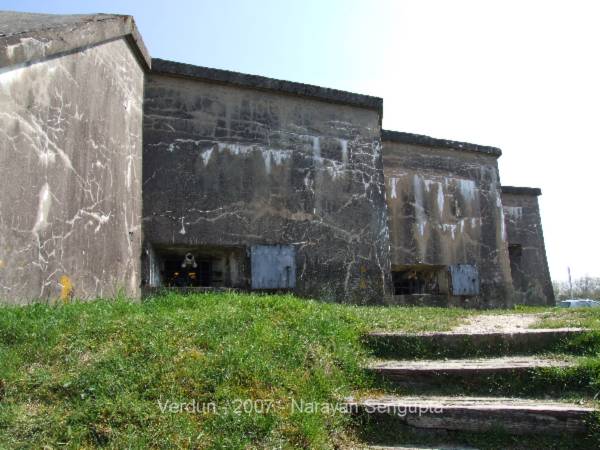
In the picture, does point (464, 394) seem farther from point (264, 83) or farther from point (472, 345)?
point (264, 83)

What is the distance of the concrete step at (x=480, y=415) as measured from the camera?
10.4 feet

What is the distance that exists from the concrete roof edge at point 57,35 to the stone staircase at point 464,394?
3913 millimetres

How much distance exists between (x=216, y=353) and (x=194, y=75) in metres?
5.29

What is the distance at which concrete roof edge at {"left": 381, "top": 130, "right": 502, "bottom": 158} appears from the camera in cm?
995

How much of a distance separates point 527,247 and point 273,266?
363 inches

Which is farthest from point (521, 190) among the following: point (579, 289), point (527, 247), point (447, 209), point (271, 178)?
point (579, 289)

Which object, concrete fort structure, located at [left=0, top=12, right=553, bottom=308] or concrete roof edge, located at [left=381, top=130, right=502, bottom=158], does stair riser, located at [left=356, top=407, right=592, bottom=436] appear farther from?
concrete roof edge, located at [left=381, top=130, right=502, bottom=158]

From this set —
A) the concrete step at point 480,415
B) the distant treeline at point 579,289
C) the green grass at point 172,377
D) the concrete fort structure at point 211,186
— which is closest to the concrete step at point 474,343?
the green grass at point 172,377

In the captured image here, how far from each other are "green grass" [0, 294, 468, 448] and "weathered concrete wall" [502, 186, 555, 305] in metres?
10.7

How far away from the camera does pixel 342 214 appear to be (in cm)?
838

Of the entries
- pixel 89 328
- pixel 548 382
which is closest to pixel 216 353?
pixel 89 328

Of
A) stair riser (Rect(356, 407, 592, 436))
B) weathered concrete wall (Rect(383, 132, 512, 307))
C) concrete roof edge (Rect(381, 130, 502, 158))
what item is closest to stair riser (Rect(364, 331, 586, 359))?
stair riser (Rect(356, 407, 592, 436))

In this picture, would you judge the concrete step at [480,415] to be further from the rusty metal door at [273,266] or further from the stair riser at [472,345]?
the rusty metal door at [273,266]

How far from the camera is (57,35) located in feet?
15.1
